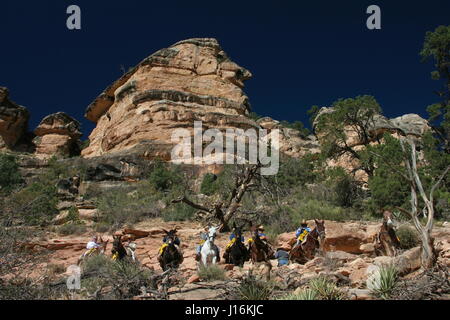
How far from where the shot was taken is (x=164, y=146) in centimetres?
3041

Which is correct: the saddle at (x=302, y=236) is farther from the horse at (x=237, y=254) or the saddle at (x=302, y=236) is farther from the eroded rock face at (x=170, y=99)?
the eroded rock face at (x=170, y=99)

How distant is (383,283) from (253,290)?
1791 millimetres

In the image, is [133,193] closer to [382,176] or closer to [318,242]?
[382,176]

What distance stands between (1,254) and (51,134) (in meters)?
40.5

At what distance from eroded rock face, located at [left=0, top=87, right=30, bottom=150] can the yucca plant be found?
145 ft

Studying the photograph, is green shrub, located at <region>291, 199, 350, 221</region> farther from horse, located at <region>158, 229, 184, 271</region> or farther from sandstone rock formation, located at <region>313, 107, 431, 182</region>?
sandstone rock formation, located at <region>313, 107, 431, 182</region>

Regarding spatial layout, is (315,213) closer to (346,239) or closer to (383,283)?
(346,239)

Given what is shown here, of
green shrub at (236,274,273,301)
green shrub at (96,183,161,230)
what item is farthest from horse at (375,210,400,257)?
green shrub at (96,183,161,230)

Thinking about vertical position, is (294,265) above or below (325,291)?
below

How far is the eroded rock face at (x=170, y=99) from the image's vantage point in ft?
110

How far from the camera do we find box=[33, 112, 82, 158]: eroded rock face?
4278 centimetres

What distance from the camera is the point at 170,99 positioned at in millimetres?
36094

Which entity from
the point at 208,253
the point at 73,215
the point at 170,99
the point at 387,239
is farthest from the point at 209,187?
the point at 170,99
